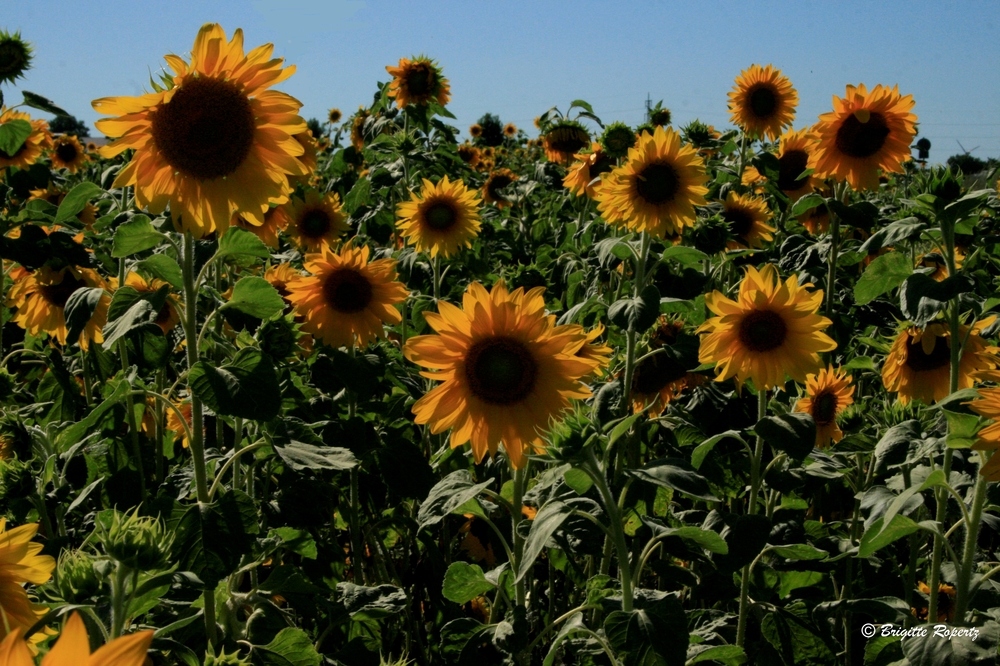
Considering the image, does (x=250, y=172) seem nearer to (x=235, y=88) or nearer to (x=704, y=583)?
(x=235, y=88)

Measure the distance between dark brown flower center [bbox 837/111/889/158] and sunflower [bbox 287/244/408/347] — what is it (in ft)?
6.68

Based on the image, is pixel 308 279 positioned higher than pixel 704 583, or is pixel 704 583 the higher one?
pixel 308 279

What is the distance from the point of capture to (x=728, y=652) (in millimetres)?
1941

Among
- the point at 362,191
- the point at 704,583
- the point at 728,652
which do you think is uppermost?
the point at 362,191

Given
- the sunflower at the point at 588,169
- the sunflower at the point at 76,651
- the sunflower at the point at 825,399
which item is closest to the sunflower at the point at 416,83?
the sunflower at the point at 588,169

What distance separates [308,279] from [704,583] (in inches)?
66.0

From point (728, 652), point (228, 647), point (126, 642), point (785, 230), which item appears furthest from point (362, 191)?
point (126, 642)

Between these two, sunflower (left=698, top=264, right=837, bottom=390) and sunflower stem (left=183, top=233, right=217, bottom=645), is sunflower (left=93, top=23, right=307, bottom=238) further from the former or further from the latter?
sunflower (left=698, top=264, right=837, bottom=390)

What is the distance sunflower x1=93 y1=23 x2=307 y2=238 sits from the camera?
2.03m

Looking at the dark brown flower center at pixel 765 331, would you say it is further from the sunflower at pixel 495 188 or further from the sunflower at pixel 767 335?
the sunflower at pixel 495 188

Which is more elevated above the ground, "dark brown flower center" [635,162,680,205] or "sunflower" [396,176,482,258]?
"sunflower" [396,176,482,258]

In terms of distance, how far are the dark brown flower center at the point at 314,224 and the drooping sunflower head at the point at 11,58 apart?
149 cm

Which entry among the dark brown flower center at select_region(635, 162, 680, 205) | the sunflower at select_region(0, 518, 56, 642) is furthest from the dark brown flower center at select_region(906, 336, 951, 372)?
the sunflower at select_region(0, 518, 56, 642)

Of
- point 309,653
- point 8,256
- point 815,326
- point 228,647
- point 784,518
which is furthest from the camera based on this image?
point 8,256
